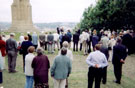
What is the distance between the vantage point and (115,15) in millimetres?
23156

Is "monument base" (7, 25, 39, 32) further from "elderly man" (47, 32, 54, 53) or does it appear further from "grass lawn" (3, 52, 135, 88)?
"grass lawn" (3, 52, 135, 88)

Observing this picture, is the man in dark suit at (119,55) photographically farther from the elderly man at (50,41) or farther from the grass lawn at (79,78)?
the elderly man at (50,41)

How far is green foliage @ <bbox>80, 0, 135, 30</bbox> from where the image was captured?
70.8 feet

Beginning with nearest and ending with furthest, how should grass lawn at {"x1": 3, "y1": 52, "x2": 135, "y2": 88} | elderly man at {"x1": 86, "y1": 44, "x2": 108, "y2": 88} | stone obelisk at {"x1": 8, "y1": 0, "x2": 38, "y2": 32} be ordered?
elderly man at {"x1": 86, "y1": 44, "x2": 108, "y2": 88} → grass lawn at {"x1": 3, "y1": 52, "x2": 135, "y2": 88} → stone obelisk at {"x1": 8, "y1": 0, "x2": 38, "y2": 32}

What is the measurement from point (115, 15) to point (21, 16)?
1838 centimetres

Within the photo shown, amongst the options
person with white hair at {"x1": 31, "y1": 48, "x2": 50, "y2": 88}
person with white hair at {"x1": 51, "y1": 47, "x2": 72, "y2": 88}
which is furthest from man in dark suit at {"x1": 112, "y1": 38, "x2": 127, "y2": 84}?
person with white hair at {"x1": 31, "y1": 48, "x2": 50, "y2": 88}

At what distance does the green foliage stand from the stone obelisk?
13666mm

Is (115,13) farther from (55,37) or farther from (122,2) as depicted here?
(55,37)

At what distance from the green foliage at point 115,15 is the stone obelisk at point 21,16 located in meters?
13.7

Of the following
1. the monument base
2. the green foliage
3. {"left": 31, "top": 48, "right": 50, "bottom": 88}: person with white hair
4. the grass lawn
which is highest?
the green foliage

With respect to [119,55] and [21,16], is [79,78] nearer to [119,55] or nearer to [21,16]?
[119,55]

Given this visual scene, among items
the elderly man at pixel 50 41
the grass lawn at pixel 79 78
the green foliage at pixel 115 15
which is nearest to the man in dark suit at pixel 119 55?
the grass lawn at pixel 79 78

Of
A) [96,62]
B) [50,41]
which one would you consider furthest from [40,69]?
[50,41]

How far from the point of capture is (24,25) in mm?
35562
